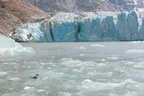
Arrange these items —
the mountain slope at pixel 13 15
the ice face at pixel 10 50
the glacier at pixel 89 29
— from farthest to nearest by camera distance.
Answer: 1. the mountain slope at pixel 13 15
2. the glacier at pixel 89 29
3. the ice face at pixel 10 50

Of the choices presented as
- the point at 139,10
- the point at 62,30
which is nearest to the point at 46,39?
the point at 62,30

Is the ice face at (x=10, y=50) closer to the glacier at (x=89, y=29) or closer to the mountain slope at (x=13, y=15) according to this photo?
the glacier at (x=89, y=29)

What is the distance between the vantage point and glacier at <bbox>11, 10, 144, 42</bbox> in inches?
1761

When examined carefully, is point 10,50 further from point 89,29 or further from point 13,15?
point 13,15

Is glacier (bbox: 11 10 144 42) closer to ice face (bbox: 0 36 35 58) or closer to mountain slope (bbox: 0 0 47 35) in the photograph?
mountain slope (bbox: 0 0 47 35)

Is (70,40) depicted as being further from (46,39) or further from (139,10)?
(139,10)

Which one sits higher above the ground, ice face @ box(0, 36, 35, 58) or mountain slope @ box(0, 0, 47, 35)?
ice face @ box(0, 36, 35, 58)

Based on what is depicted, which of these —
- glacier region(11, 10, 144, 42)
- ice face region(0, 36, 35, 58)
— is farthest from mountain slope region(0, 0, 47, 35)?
ice face region(0, 36, 35, 58)

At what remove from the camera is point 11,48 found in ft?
68.3

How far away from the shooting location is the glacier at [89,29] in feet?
147

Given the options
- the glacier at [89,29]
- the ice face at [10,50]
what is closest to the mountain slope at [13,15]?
the glacier at [89,29]

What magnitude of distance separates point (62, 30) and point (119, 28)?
9.73 metres

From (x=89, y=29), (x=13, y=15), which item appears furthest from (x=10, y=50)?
(x=13, y=15)

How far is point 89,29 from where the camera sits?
150ft
